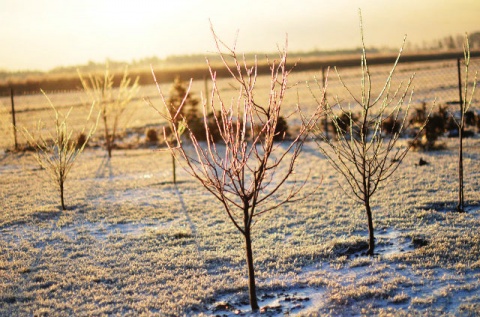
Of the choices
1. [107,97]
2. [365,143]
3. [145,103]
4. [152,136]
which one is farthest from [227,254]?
[145,103]

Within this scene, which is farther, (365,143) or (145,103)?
(145,103)

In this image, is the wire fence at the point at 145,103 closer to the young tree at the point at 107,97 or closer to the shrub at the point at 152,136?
the young tree at the point at 107,97

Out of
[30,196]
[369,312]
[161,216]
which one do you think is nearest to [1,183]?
[30,196]

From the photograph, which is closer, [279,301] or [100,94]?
[279,301]

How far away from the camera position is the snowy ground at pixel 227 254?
438cm

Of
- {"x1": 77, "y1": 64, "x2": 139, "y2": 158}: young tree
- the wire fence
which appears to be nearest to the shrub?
the wire fence

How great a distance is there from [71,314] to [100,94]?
956 centimetres

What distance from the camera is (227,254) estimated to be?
5.59 m

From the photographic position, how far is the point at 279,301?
14.6 ft

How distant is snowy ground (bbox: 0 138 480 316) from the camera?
4.38 meters

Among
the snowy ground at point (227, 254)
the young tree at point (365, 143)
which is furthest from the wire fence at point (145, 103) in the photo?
the snowy ground at point (227, 254)

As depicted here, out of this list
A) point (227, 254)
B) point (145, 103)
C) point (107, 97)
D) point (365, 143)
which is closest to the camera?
point (365, 143)

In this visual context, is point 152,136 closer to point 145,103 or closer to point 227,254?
point 227,254

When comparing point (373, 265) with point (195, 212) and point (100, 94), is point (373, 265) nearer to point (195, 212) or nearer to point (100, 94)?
point (195, 212)
